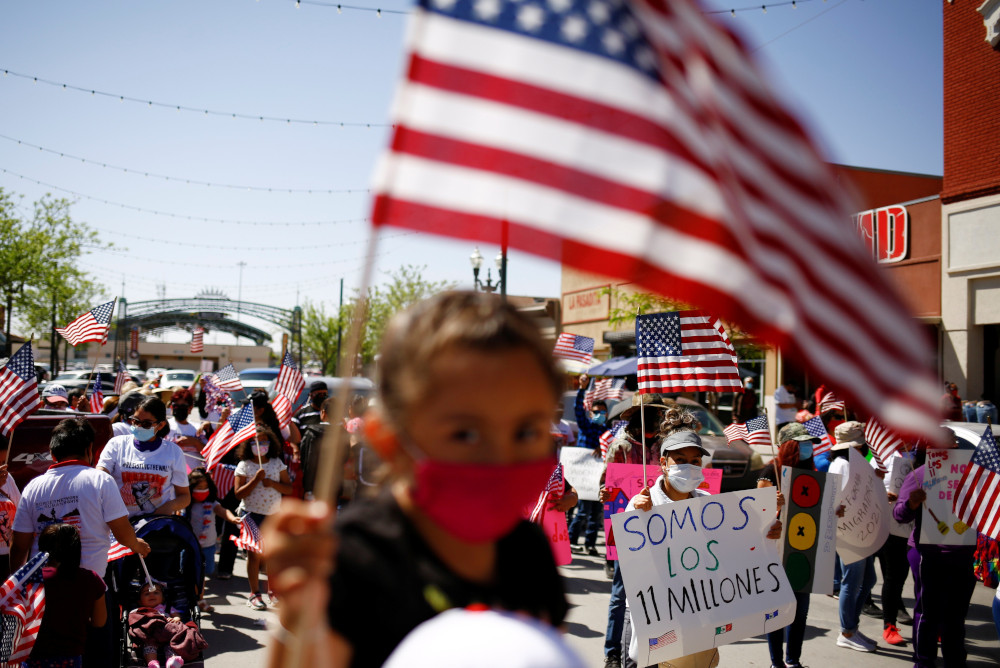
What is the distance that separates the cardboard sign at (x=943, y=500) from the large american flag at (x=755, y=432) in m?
1.64

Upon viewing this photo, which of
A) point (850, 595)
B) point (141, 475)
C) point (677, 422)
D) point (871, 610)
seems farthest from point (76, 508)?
point (871, 610)

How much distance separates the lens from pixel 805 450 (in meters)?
7.11

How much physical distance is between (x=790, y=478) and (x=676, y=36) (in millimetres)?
5452

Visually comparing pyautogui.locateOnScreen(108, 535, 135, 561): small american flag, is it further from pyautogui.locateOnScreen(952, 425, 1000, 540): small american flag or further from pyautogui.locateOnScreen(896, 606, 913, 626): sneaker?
pyautogui.locateOnScreen(896, 606, 913, 626): sneaker

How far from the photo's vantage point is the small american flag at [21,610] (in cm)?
401

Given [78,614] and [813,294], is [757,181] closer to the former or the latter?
[813,294]

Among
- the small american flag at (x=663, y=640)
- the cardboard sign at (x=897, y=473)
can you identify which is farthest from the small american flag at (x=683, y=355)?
the small american flag at (x=663, y=640)

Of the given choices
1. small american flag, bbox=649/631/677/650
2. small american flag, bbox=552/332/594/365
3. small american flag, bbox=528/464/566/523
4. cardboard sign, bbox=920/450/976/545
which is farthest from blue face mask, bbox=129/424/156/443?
small american flag, bbox=552/332/594/365

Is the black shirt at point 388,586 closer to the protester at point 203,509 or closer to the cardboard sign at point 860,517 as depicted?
the cardboard sign at point 860,517

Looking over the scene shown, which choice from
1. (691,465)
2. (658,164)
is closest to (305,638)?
(658,164)

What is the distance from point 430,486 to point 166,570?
17.5 ft

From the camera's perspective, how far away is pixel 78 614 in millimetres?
4453

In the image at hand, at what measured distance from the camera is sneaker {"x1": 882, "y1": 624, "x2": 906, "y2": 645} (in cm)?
734

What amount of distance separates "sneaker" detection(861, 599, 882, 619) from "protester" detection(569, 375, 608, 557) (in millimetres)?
3620
